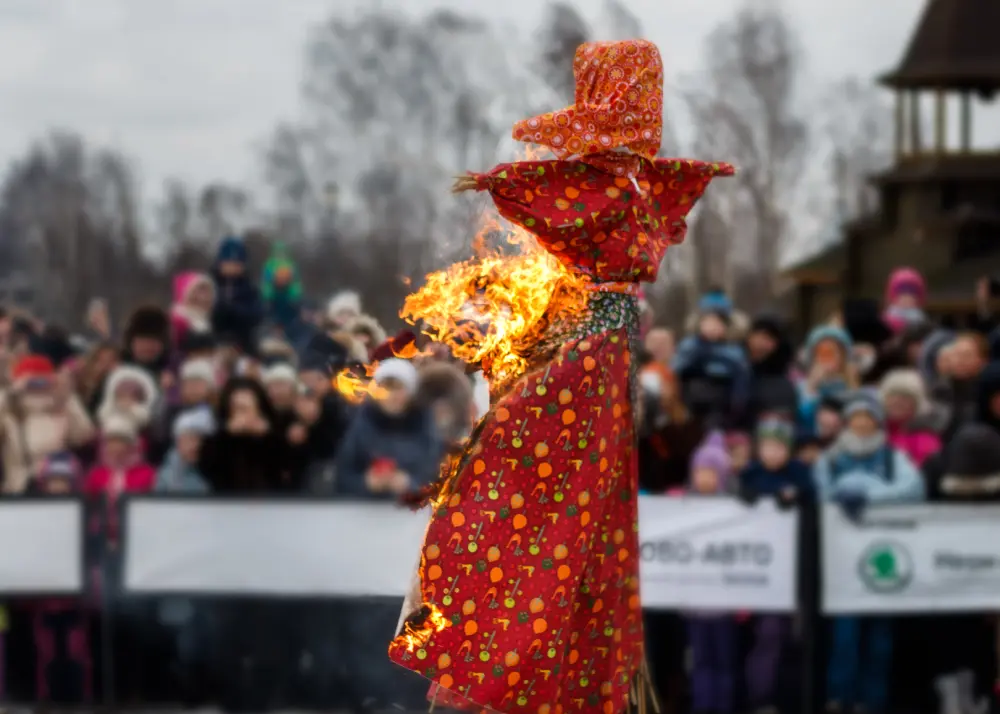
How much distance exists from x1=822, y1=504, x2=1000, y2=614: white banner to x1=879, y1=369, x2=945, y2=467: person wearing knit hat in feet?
1.72

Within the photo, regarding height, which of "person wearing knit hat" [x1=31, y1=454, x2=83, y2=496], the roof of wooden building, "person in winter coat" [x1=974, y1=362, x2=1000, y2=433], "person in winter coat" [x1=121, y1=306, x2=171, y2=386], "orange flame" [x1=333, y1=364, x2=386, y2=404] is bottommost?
"person wearing knit hat" [x1=31, y1=454, x2=83, y2=496]

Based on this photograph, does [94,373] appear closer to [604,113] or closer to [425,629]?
[425,629]

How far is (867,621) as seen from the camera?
9.33 metres

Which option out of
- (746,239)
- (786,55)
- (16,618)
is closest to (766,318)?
(16,618)

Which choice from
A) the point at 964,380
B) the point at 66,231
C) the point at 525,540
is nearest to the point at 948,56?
the point at 66,231

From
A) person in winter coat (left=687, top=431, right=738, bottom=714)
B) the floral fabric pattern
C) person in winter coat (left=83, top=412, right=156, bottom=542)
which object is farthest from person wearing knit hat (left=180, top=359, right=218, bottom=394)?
the floral fabric pattern

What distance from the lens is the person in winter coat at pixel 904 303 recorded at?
11.3 m

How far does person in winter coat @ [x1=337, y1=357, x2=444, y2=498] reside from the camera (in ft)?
30.6

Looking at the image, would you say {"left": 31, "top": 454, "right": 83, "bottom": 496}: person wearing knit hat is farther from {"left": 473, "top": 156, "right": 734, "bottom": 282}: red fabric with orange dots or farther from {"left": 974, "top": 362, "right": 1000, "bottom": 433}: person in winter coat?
{"left": 473, "top": 156, "right": 734, "bottom": 282}: red fabric with orange dots

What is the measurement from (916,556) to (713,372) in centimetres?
163

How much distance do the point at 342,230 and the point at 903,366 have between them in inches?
335

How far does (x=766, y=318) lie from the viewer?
10.7 m

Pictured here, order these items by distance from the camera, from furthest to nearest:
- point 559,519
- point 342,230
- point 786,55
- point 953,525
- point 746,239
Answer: point 786,55, point 746,239, point 342,230, point 953,525, point 559,519

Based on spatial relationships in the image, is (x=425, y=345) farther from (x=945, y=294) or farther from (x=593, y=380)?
(x=945, y=294)
